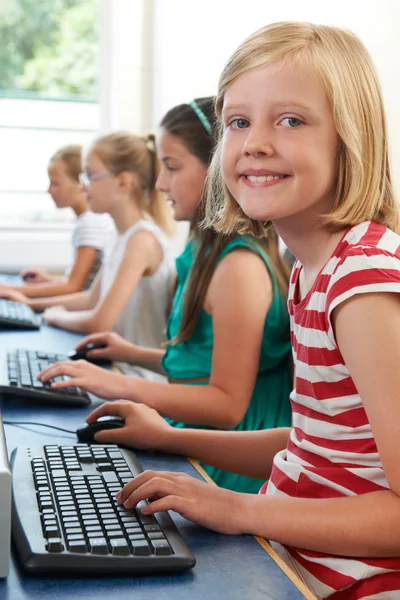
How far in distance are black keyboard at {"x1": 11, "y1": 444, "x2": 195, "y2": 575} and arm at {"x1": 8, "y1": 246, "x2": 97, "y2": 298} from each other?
1.80m

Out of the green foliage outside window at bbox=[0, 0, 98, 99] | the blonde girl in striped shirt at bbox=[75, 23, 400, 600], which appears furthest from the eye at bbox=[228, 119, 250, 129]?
the green foliage outside window at bbox=[0, 0, 98, 99]

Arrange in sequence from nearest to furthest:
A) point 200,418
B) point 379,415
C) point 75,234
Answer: point 379,415 → point 200,418 → point 75,234

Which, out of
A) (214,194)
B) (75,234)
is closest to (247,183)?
(214,194)

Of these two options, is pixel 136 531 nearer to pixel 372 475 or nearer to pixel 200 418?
pixel 372 475

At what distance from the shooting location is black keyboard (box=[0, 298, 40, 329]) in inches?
85.5

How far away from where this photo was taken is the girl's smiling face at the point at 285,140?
899mm

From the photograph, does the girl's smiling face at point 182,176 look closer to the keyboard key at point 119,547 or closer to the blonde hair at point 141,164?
the blonde hair at point 141,164

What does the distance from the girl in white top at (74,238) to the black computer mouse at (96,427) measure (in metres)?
1.44

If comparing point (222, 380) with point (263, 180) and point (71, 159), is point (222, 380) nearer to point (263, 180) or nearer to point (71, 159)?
point (263, 180)

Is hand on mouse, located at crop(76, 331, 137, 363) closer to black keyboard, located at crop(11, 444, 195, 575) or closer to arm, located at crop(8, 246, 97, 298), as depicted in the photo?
black keyboard, located at crop(11, 444, 195, 575)

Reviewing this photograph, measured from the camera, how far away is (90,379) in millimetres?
1428

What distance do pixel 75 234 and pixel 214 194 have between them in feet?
6.02

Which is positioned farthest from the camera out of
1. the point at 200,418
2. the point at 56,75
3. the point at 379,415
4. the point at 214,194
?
the point at 56,75

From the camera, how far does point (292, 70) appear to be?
0.90 m
